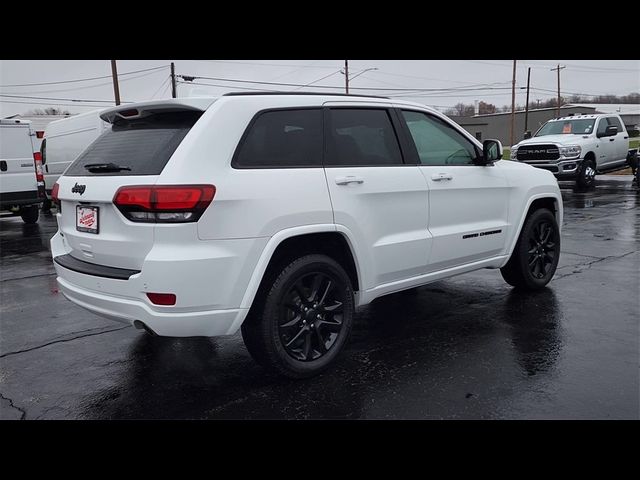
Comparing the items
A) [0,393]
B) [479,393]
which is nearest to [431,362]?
[479,393]

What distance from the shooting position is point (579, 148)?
53.8ft

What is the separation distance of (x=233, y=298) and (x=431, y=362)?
1575mm

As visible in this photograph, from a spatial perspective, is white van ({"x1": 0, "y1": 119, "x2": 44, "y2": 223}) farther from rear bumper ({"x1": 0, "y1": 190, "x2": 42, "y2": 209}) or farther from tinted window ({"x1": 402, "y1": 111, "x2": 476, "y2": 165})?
tinted window ({"x1": 402, "y1": 111, "x2": 476, "y2": 165})

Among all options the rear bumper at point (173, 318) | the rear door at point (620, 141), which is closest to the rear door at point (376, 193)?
the rear bumper at point (173, 318)

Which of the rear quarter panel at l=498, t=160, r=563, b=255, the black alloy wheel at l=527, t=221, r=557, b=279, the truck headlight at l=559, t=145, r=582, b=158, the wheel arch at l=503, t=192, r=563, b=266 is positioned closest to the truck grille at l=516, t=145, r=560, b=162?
the truck headlight at l=559, t=145, r=582, b=158

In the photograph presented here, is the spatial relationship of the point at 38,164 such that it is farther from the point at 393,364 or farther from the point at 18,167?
the point at 393,364

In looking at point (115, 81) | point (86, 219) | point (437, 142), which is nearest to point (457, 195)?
point (437, 142)

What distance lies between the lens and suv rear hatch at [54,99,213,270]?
3.30 m

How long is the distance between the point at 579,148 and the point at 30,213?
15095 millimetres

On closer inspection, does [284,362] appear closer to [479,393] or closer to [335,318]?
→ [335,318]

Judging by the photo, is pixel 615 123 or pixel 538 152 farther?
pixel 615 123
